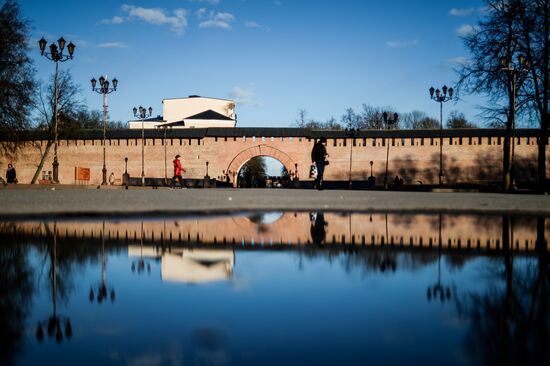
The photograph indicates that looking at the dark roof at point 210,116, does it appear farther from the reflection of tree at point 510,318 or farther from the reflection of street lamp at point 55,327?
the reflection of street lamp at point 55,327

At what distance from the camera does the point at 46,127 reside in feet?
151

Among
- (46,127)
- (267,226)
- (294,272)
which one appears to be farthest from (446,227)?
(46,127)

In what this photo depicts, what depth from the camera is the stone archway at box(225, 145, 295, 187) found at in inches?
1806

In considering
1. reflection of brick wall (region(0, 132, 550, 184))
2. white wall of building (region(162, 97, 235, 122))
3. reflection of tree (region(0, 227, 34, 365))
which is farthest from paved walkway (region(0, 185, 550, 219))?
white wall of building (region(162, 97, 235, 122))

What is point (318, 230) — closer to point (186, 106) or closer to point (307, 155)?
point (307, 155)

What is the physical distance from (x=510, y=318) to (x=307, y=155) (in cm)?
4358

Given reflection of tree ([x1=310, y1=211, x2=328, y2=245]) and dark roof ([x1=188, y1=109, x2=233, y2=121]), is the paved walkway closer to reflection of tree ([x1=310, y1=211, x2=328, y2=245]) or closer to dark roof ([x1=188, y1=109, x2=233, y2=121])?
reflection of tree ([x1=310, y1=211, x2=328, y2=245])

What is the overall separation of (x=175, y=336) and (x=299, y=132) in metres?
44.8

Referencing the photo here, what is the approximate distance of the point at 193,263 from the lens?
367 cm

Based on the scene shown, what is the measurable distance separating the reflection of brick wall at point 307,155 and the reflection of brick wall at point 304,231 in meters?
37.7

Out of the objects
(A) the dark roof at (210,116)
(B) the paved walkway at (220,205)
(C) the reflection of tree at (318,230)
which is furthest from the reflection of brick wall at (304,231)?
(A) the dark roof at (210,116)

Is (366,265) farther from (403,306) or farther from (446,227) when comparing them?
(446,227)

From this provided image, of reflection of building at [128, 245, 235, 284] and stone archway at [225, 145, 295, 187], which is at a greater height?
stone archway at [225, 145, 295, 187]

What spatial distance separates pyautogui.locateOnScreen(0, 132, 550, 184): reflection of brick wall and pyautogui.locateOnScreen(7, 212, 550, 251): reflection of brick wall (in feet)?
124
